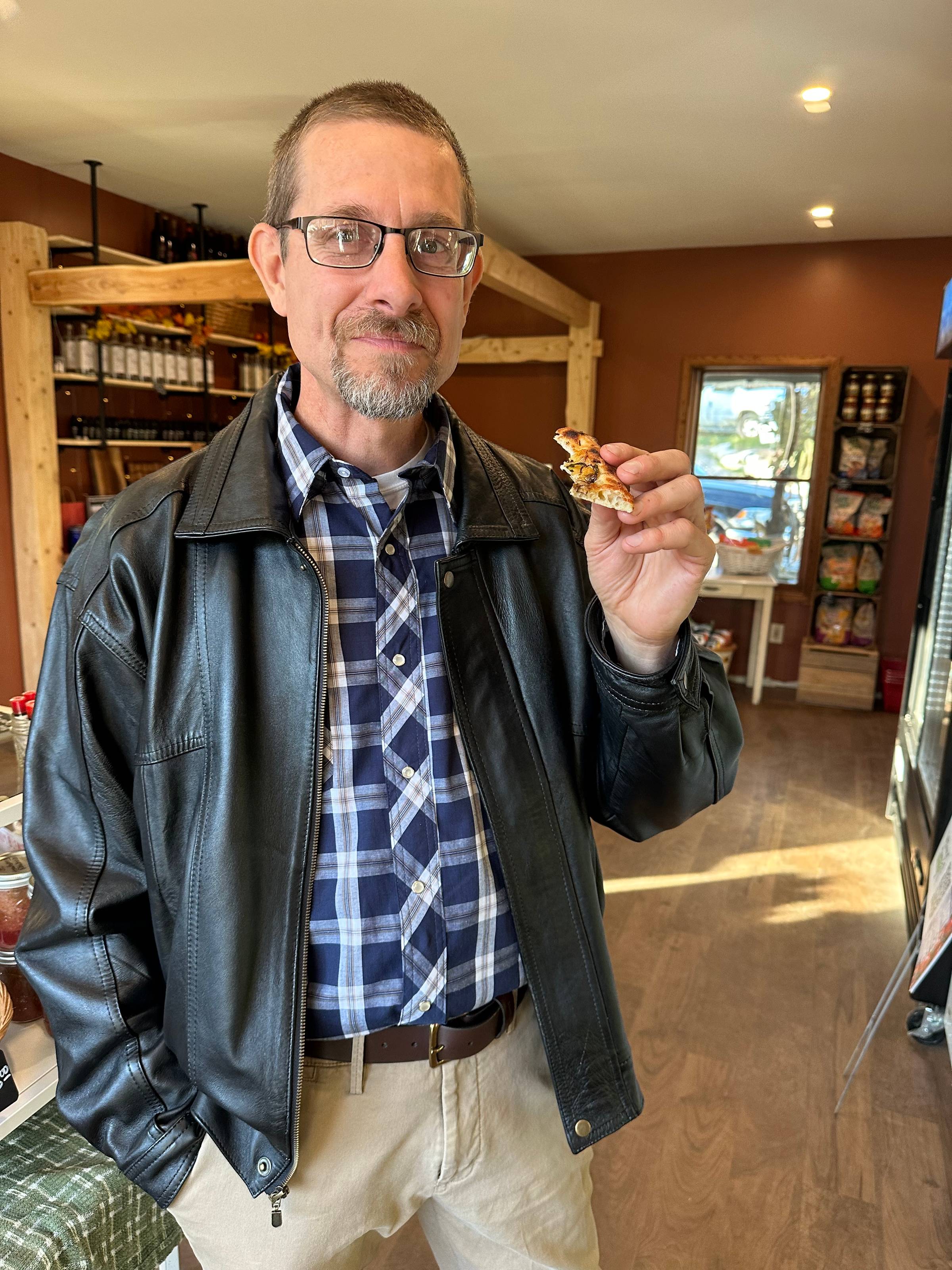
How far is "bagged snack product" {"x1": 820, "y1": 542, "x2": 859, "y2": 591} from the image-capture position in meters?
6.21

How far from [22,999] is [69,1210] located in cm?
33

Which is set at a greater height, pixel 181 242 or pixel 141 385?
pixel 181 242

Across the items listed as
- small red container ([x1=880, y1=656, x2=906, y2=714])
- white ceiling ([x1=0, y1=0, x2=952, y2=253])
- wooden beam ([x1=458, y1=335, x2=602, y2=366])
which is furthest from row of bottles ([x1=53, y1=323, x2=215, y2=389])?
small red container ([x1=880, y1=656, x2=906, y2=714])

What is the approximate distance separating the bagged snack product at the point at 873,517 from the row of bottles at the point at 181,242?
4.39 metres

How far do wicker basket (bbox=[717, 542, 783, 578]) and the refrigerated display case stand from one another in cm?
181

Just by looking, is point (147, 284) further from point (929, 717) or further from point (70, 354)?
point (929, 717)

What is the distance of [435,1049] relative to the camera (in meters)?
1.09

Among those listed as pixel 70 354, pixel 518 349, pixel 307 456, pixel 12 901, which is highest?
pixel 518 349

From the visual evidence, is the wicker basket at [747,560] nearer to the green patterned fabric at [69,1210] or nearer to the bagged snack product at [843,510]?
the bagged snack product at [843,510]

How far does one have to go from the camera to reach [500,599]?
1147 millimetres

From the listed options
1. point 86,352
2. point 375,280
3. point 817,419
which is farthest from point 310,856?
point 817,419

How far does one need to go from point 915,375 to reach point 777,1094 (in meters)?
A: 5.08

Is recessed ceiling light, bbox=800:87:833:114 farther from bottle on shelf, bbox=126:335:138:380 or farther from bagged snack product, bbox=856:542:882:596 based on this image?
bottle on shelf, bbox=126:335:138:380

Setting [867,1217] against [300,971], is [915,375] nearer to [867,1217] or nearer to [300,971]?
[867,1217]
